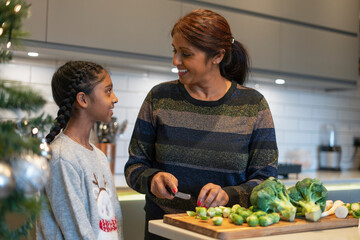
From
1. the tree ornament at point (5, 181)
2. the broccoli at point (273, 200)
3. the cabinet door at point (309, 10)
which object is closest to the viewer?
the tree ornament at point (5, 181)

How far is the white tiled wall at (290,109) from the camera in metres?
2.80

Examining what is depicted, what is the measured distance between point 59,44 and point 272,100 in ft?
6.11

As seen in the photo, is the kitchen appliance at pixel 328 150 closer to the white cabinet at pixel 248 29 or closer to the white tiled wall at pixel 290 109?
the white tiled wall at pixel 290 109

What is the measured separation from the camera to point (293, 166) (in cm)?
317

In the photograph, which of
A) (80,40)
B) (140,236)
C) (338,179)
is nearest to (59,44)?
(80,40)

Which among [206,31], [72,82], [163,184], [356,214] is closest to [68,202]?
[163,184]

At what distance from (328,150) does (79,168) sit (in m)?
2.84

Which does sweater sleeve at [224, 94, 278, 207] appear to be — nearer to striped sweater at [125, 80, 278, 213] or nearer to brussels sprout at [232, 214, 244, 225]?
striped sweater at [125, 80, 278, 213]

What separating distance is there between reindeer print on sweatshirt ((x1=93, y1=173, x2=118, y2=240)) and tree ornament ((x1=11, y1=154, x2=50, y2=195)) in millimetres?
1185

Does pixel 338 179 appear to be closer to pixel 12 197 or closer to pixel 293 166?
pixel 293 166

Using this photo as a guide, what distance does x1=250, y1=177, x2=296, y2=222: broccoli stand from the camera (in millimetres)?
1195

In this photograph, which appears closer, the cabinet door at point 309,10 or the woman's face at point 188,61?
the woman's face at point 188,61

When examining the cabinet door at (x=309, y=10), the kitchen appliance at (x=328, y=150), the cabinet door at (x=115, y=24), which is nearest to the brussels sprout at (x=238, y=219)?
the cabinet door at (x=115, y=24)

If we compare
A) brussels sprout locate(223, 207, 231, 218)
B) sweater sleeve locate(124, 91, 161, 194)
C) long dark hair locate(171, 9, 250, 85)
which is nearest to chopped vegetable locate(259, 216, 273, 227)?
brussels sprout locate(223, 207, 231, 218)
